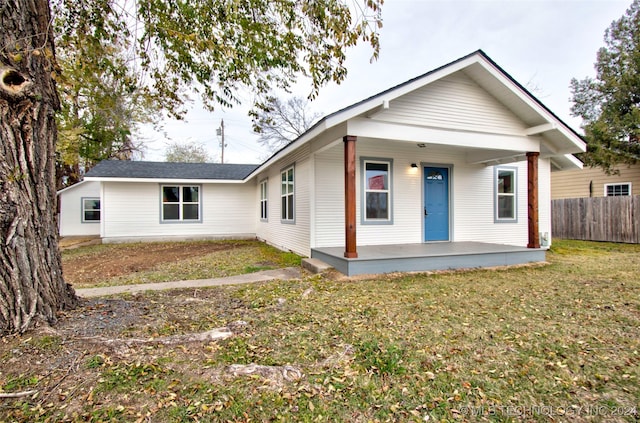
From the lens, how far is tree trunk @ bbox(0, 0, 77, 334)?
2662mm

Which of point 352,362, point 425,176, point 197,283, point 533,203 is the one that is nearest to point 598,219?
point 533,203

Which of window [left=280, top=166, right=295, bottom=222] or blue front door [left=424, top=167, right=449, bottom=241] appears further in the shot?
window [left=280, top=166, right=295, bottom=222]

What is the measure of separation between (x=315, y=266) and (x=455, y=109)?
4.67 meters

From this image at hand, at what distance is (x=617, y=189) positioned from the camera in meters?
13.8

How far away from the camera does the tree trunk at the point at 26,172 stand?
266cm

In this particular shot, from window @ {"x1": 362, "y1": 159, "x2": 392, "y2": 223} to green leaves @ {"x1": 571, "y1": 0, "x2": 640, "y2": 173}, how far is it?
9.67m

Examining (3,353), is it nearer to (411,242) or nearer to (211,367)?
(211,367)

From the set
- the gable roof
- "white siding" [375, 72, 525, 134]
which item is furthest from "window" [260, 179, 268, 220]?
"white siding" [375, 72, 525, 134]

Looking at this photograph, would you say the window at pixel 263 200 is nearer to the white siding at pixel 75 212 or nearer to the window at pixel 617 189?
the white siding at pixel 75 212

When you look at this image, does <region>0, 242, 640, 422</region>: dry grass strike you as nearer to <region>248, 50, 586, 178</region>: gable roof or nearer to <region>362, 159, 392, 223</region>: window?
<region>248, 50, 586, 178</region>: gable roof

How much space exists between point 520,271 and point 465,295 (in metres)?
2.76

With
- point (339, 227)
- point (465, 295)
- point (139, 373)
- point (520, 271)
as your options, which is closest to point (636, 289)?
point (520, 271)

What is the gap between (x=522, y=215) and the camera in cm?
973

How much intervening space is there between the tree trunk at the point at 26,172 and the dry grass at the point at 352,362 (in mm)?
352
